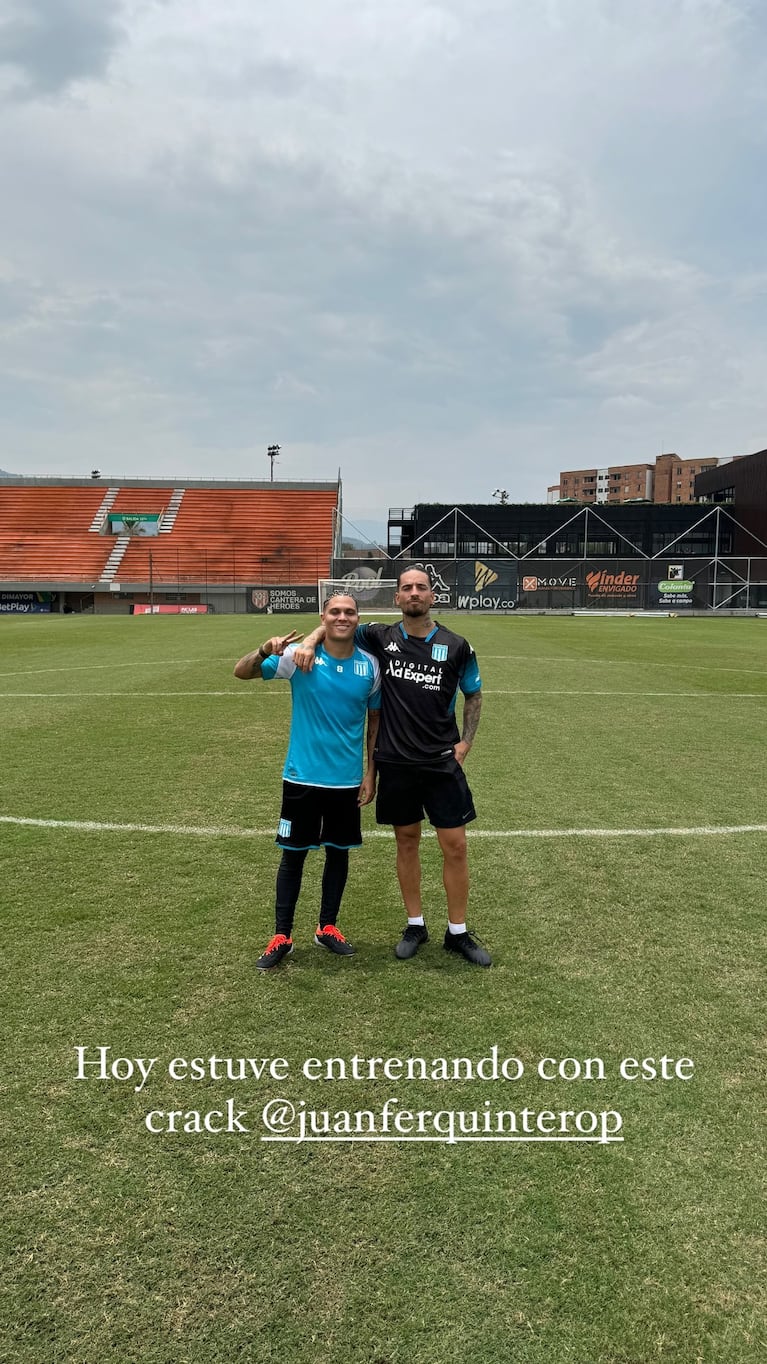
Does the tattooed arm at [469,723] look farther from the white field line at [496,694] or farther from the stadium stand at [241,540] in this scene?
the stadium stand at [241,540]

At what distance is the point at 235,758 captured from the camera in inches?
328

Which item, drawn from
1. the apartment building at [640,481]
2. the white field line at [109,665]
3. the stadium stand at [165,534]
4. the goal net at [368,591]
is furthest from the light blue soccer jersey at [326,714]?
the apartment building at [640,481]

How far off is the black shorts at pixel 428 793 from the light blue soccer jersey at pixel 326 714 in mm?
203

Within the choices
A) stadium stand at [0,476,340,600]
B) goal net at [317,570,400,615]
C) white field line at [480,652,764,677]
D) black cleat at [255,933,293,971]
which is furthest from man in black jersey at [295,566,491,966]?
stadium stand at [0,476,340,600]

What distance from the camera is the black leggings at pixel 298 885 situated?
156 inches

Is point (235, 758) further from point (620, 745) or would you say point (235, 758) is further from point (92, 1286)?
point (92, 1286)

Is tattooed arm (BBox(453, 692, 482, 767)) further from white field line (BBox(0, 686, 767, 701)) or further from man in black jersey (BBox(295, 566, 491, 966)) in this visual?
white field line (BBox(0, 686, 767, 701))

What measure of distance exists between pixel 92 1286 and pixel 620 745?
777cm

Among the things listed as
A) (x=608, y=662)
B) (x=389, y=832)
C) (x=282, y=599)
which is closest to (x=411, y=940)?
(x=389, y=832)

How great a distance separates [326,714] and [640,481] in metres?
145

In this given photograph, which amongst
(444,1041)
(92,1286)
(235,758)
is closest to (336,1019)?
(444,1041)

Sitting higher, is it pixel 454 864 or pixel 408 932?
pixel 454 864

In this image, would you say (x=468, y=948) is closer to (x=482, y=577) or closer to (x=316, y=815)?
(x=316, y=815)

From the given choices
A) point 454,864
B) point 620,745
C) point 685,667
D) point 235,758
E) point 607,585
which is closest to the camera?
point 454,864
